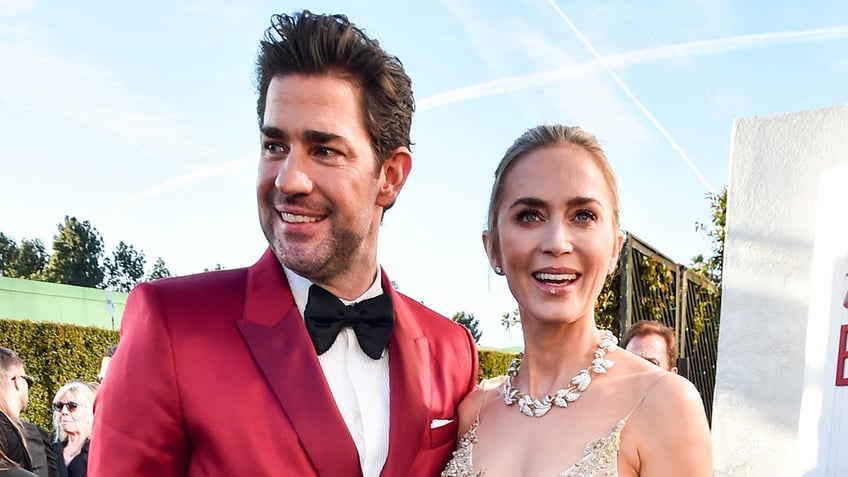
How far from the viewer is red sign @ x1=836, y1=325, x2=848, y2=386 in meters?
6.02

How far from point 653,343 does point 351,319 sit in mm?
3294

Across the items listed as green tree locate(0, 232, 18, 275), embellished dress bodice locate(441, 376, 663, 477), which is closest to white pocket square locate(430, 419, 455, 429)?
embellished dress bodice locate(441, 376, 663, 477)

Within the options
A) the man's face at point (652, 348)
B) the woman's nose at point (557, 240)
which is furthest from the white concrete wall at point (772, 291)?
the woman's nose at point (557, 240)

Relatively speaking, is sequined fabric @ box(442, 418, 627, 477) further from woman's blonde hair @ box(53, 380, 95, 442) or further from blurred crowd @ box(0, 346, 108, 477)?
woman's blonde hair @ box(53, 380, 95, 442)

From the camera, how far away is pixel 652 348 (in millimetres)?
5086

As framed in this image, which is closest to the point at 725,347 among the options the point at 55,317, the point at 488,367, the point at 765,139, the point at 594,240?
the point at 765,139

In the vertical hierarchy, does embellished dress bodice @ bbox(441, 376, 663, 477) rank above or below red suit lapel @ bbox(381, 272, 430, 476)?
below

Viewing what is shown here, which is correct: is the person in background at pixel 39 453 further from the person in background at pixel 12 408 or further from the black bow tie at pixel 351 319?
the black bow tie at pixel 351 319

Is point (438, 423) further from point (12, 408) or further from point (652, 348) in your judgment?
→ point (12, 408)

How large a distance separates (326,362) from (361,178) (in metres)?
0.47

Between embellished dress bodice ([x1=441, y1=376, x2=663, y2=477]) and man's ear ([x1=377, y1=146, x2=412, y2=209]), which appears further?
man's ear ([x1=377, y1=146, x2=412, y2=209])

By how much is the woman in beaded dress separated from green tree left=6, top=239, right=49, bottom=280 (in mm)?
44826

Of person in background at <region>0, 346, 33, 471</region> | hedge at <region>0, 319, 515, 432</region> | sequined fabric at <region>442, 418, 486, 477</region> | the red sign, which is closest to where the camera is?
sequined fabric at <region>442, 418, 486, 477</region>

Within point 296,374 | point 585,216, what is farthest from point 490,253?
point 296,374
